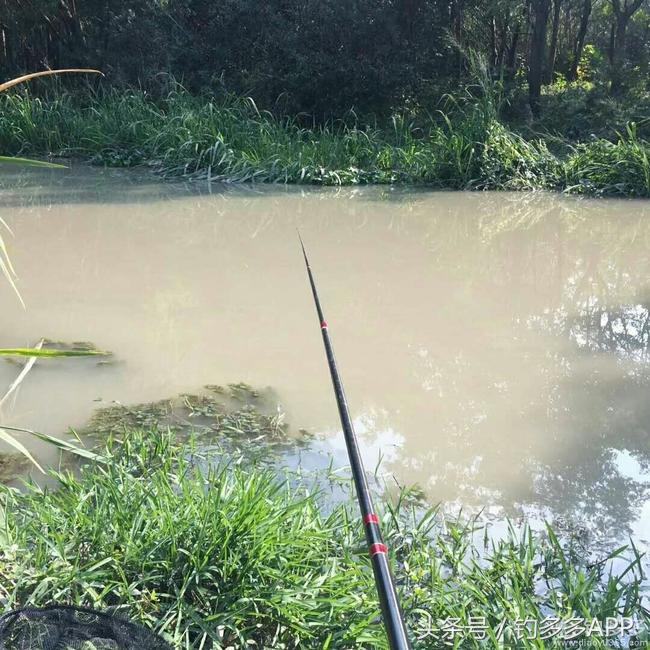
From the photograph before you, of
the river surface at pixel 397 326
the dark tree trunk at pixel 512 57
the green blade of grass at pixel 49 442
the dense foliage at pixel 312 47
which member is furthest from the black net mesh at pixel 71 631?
the dark tree trunk at pixel 512 57

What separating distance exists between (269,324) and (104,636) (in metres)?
2.65

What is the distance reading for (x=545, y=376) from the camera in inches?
140

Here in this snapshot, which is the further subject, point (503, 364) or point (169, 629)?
point (503, 364)

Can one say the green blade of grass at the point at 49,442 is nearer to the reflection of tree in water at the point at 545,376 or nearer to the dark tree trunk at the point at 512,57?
the reflection of tree in water at the point at 545,376

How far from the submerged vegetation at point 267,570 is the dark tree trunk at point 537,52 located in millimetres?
9100

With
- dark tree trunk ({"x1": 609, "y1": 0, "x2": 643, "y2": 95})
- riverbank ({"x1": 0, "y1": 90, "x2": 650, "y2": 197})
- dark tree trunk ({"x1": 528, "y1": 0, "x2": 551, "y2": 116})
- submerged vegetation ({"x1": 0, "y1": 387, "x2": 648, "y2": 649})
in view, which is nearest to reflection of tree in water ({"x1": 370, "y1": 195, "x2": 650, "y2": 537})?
submerged vegetation ({"x1": 0, "y1": 387, "x2": 648, "y2": 649})

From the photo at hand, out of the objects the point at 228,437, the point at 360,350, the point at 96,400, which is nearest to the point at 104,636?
the point at 228,437

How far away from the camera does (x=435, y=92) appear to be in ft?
35.0

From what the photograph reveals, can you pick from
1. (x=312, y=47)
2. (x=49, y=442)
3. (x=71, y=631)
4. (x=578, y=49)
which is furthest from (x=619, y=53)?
(x=71, y=631)

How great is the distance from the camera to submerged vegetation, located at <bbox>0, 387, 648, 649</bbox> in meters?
1.80

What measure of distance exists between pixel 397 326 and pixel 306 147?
15.9 feet

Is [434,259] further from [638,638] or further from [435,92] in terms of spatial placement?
[435,92]

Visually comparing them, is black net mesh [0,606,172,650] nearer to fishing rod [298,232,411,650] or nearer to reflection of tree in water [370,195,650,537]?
fishing rod [298,232,411,650]

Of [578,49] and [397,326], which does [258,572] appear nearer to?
[397,326]
